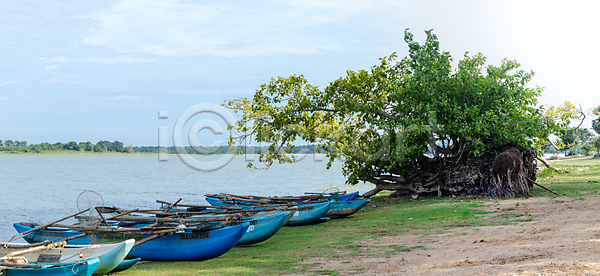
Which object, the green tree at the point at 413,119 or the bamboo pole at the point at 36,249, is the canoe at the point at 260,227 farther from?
the green tree at the point at 413,119

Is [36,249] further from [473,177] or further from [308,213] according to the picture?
[473,177]

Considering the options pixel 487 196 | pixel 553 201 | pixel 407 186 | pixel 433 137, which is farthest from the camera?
pixel 407 186

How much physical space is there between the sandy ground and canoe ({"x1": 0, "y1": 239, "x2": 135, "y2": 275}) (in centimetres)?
355

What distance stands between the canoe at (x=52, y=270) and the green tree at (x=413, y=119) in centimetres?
1340

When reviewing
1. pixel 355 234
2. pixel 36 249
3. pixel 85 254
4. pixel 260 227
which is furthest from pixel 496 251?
pixel 36 249

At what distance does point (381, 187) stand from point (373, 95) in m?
4.57

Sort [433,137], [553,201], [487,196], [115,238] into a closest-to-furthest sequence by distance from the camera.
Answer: [115,238] < [553,201] < [487,196] < [433,137]

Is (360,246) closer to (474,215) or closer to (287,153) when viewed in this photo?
(474,215)

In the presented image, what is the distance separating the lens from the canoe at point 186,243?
34.1 feet

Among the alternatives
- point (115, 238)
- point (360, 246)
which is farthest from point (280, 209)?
point (115, 238)

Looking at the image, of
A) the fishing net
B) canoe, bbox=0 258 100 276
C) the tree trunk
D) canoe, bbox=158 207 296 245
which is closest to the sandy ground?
canoe, bbox=158 207 296 245

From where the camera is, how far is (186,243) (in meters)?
10.5

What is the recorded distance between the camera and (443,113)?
18797 mm

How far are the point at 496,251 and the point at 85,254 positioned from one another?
301 inches
